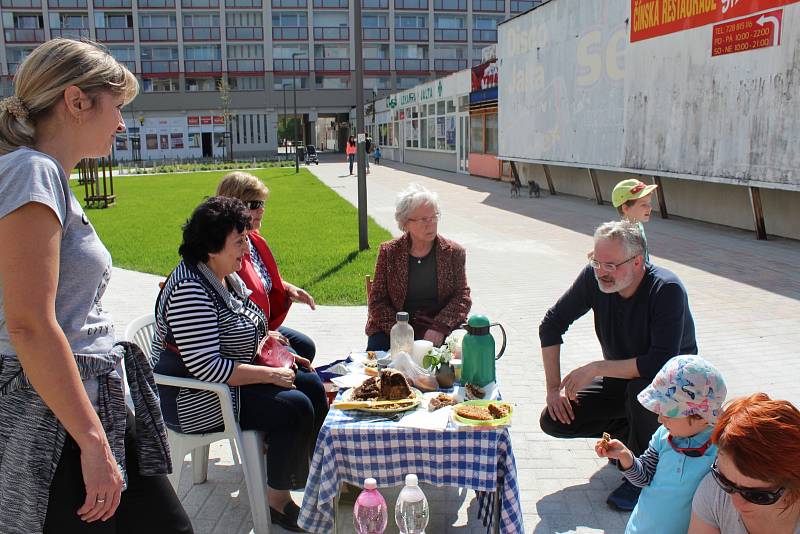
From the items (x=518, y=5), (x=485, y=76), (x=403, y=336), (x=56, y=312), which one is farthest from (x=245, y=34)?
(x=56, y=312)

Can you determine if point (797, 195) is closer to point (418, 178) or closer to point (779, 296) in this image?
point (779, 296)

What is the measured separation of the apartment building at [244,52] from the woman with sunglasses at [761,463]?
60.8 metres

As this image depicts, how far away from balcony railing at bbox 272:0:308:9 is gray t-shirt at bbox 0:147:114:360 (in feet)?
215

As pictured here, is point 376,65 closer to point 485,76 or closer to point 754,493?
point 485,76

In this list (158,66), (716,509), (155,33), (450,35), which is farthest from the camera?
(450,35)

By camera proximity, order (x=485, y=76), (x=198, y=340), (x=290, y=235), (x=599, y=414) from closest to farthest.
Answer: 1. (x=198, y=340)
2. (x=599, y=414)
3. (x=290, y=235)
4. (x=485, y=76)

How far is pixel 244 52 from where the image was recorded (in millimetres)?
63000

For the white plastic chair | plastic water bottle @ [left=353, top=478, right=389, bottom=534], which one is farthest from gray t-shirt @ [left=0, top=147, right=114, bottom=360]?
the white plastic chair

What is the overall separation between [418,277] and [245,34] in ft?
205

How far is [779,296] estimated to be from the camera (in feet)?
27.4

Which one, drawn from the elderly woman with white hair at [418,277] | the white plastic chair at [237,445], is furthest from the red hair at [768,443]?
the elderly woman with white hair at [418,277]

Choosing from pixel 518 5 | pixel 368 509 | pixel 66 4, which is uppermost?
pixel 518 5

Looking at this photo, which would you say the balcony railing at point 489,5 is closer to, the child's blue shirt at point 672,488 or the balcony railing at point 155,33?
the balcony railing at point 155,33

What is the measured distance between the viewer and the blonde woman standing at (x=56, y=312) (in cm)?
178
